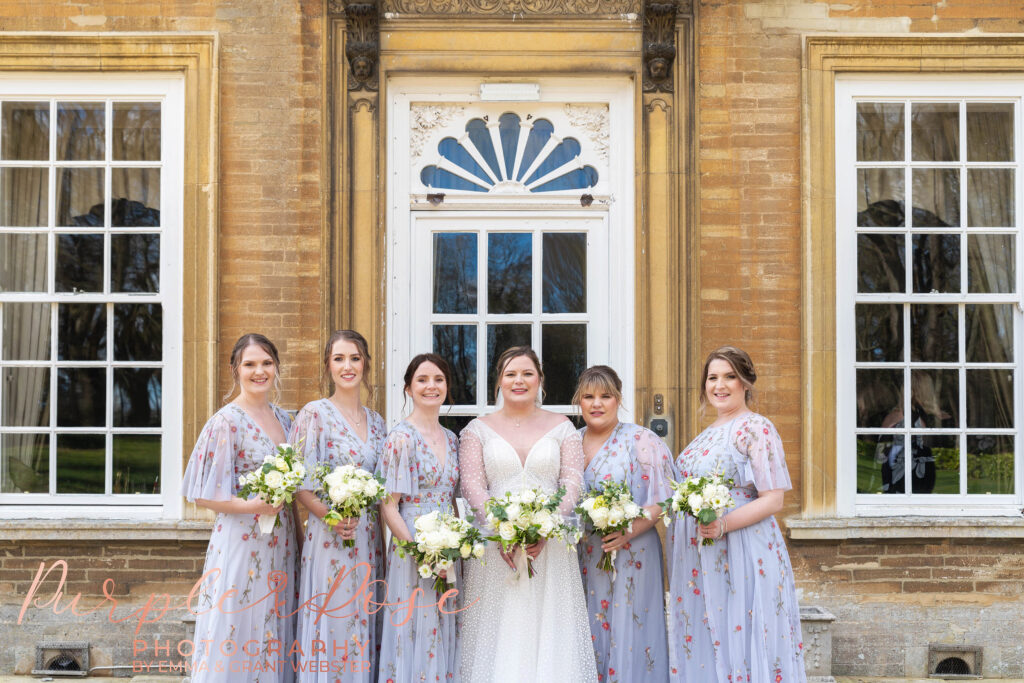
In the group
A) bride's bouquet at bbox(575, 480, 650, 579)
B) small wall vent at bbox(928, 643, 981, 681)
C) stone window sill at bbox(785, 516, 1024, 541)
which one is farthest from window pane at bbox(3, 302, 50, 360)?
small wall vent at bbox(928, 643, 981, 681)

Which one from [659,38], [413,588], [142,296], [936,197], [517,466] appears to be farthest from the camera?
[936,197]

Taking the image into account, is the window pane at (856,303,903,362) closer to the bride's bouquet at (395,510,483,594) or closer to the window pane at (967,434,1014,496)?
the window pane at (967,434,1014,496)

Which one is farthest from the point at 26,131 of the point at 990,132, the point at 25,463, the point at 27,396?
the point at 990,132

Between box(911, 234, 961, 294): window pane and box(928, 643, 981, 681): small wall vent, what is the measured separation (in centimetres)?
220

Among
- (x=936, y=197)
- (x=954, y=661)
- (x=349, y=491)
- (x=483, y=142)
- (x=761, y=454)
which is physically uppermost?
(x=483, y=142)

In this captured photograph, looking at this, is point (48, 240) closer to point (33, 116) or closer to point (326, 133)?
point (33, 116)

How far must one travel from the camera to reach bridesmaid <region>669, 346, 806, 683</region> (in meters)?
4.46

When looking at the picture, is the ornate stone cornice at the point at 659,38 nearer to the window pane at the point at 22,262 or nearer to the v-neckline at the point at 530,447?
the v-neckline at the point at 530,447

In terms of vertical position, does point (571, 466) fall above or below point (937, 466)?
above

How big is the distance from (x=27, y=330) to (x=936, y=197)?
5.81 meters

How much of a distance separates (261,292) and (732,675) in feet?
11.6

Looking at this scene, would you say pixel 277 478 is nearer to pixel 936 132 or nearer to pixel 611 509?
pixel 611 509

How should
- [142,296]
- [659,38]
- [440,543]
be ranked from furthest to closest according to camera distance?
1. [142,296]
2. [659,38]
3. [440,543]

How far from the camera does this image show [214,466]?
4457 mm
